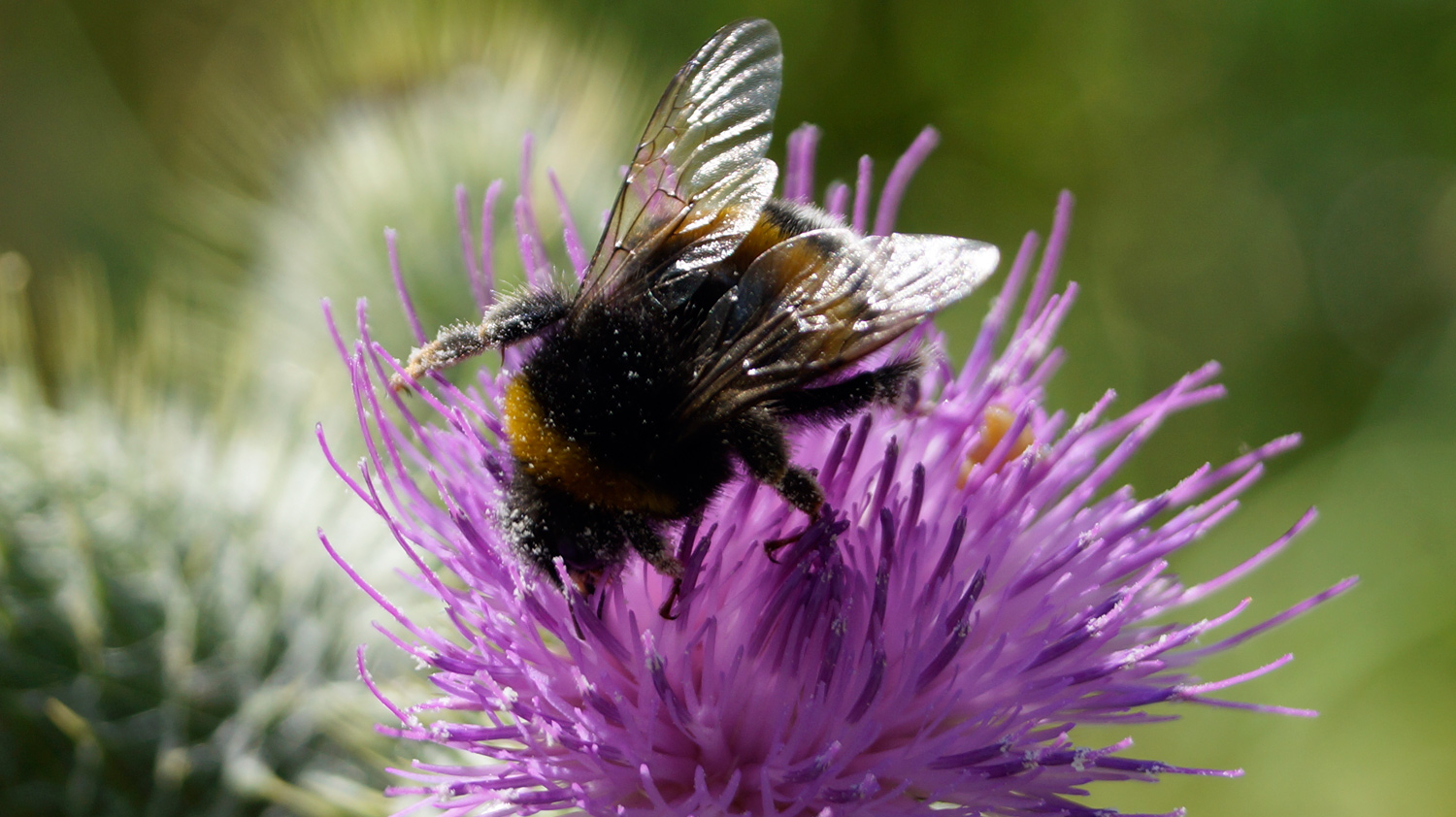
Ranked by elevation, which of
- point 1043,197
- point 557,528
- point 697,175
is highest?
point 1043,197

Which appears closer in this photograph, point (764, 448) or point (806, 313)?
point (806, 313)

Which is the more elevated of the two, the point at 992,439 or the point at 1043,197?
the point at 1043,197

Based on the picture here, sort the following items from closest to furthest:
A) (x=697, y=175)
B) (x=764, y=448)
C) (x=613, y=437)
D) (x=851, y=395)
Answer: (x=613, y=437) < (x=764, y=448) < (x=851, y=395) < (x=697, y=175)

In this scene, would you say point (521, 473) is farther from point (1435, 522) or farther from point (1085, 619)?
point (1435, 522)

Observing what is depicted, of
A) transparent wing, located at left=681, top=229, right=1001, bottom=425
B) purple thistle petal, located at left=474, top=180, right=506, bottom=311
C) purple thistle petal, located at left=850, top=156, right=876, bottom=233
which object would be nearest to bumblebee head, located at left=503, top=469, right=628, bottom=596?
transparent wing, located at left=681, top=229, right=1001, bottom=425

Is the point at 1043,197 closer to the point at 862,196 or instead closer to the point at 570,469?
the point at 862,196

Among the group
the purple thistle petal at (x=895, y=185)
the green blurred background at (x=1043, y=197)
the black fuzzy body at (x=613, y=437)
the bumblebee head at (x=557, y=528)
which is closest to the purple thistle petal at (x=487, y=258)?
the black fuzzy body at (x=613, y=437)

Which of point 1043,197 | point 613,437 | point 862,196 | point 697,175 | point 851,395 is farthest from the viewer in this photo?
point 1043,197

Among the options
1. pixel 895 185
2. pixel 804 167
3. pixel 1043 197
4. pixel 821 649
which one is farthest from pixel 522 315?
pixel 1043 197
